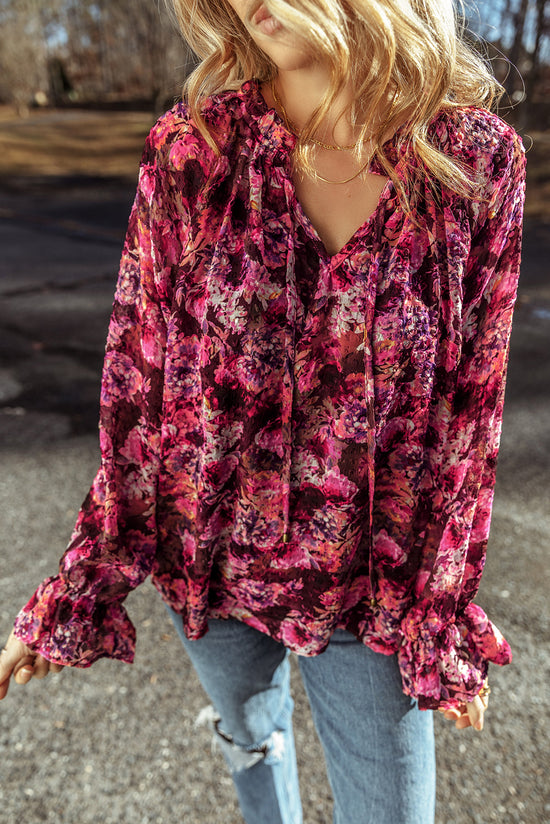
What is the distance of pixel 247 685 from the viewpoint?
4.12 ft

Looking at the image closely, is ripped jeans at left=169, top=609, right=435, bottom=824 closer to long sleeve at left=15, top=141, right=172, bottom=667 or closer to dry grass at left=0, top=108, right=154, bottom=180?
long sleeve at left=15, top=141, right=172, bottom=667

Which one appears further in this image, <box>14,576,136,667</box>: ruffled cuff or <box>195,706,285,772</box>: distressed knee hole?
<box>195,706,285,772</box>: distressed knee hole

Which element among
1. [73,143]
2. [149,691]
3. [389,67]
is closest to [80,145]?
[73,143]

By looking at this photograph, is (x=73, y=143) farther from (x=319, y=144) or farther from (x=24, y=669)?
(x=24, y=669)

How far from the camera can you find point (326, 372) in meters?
1.02

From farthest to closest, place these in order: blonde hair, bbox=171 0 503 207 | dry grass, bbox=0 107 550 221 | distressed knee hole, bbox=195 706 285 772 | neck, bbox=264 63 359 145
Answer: dry grass, bbox=0 107 550 221
distressed knee hole, bbox=195 706 285 772
neck, bbox=264 63 359 145
blonde hair, bbox=171 0 503 207

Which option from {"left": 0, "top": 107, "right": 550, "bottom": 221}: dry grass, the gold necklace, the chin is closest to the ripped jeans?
the gold necklace

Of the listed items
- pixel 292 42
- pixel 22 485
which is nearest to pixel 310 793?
pixel 292 42

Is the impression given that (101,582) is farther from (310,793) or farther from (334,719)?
(310,793)

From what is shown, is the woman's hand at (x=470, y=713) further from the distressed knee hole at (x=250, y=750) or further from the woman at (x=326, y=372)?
the distressed knee hole at (x=250, y=750)

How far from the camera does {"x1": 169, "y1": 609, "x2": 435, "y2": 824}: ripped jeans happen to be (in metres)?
1.10

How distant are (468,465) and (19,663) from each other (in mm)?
804

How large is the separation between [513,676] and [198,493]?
1.50 meters

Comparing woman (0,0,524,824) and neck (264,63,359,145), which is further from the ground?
neck (264,63,359,145)
